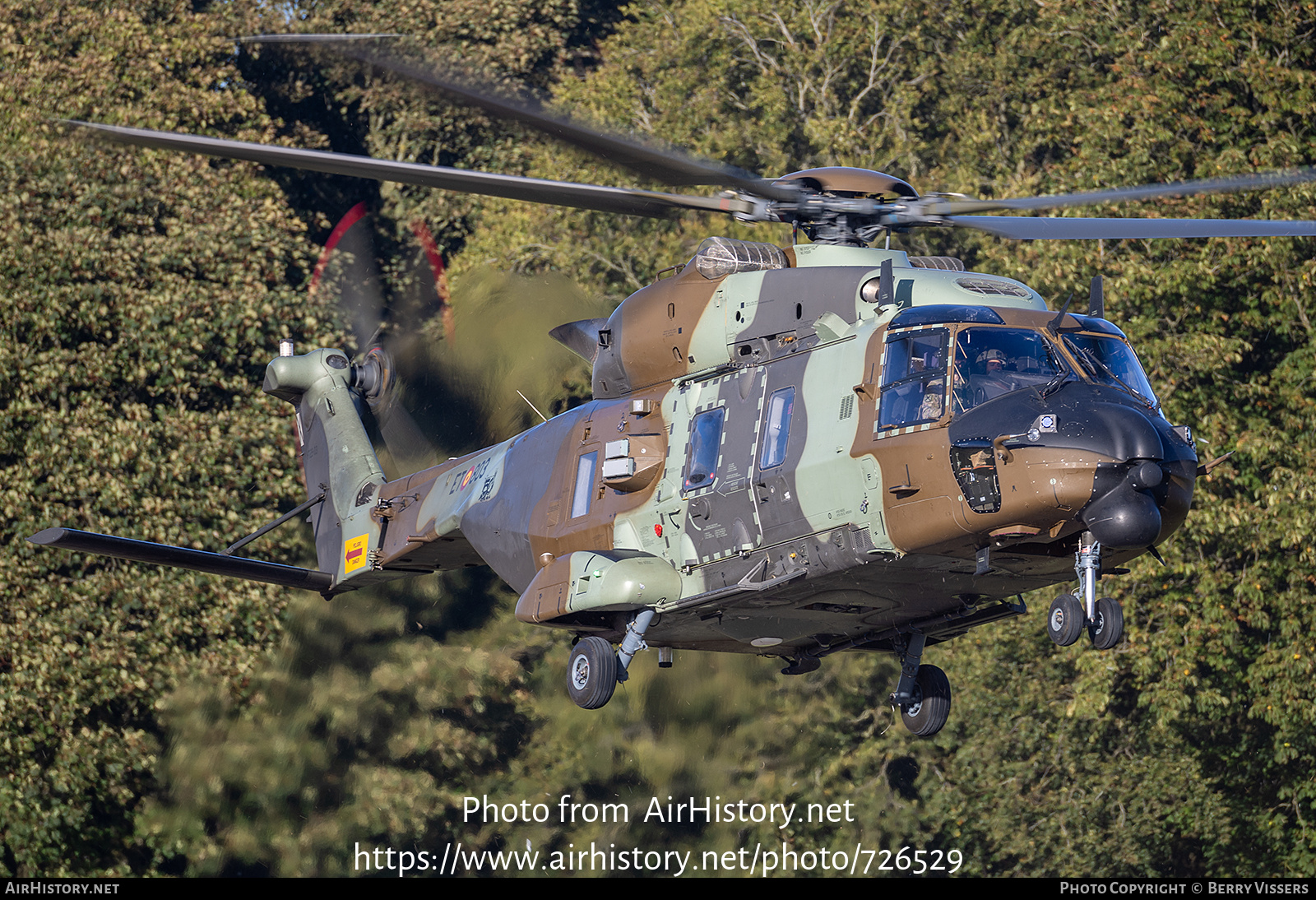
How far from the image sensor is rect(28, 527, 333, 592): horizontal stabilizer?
15617 millimetres

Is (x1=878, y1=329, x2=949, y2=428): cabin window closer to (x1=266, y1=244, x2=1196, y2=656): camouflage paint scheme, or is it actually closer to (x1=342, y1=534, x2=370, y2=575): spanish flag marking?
(x1=266, y1=244, x2=1196, y2=656): camouflage paint scheme

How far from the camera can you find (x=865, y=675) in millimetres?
28688

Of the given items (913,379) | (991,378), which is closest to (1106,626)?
(991,378)

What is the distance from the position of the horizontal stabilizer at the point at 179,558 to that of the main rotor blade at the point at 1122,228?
737cm

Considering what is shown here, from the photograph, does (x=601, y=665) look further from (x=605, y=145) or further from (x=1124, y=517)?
(x=1124, y=517)

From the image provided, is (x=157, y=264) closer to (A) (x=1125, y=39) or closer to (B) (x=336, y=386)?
(B) (x=336, y=386)

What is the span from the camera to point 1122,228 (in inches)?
543

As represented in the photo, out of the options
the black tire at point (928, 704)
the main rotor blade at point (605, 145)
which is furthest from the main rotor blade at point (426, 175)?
the black tire at point (928, 704)

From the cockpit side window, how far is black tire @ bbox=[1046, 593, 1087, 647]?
4.87ft

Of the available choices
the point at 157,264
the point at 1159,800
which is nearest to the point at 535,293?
the point at 157,264

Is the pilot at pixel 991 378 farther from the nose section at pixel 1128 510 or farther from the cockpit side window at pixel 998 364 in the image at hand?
the nose section at pixel 1128 510

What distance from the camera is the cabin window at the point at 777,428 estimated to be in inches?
532
